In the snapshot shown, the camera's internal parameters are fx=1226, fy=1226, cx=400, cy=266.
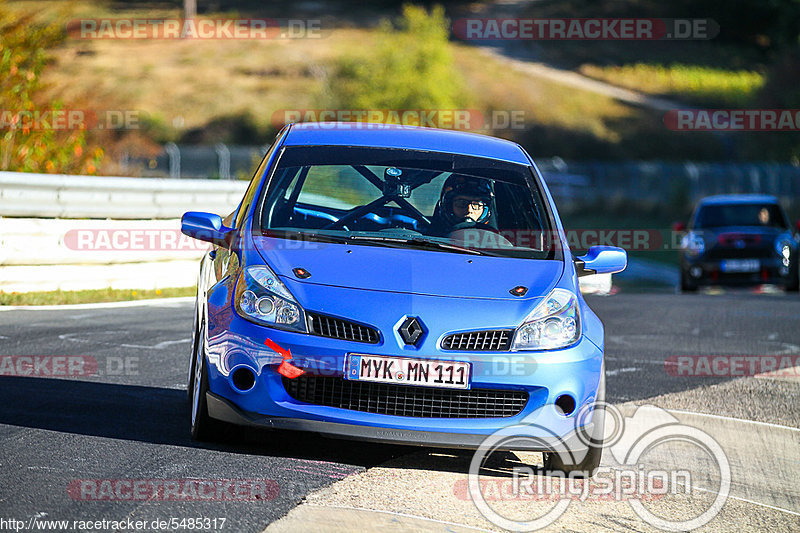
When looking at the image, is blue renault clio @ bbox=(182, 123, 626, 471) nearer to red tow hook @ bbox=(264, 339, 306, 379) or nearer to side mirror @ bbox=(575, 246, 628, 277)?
red tow hook @ bbox=(264, 339, 306, 379)

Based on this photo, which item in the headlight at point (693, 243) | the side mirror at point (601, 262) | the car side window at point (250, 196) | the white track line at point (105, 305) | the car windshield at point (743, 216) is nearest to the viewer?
the car side window at point (250, 196)

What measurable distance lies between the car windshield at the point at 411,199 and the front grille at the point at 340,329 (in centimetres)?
92

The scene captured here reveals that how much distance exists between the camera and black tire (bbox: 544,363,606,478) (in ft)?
19.1

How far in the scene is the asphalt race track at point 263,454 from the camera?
195 inches

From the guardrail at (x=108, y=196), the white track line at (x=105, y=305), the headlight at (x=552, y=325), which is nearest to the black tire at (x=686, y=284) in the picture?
the guardrail at (x=108, y=196)

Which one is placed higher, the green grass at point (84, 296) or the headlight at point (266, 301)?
the headlight at point (266, 301)

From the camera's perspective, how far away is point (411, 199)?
685cm

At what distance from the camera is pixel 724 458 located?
6793 mm

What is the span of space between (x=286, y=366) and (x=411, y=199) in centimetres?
166

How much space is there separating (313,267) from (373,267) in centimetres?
29

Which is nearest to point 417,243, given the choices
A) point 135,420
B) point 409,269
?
point 409,269

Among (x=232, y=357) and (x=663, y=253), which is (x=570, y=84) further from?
(x=232, y=357)

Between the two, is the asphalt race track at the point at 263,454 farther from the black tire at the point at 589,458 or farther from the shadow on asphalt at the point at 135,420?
the black tire at the point at 589,458

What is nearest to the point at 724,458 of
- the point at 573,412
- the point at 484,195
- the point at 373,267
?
the point at 573,412
